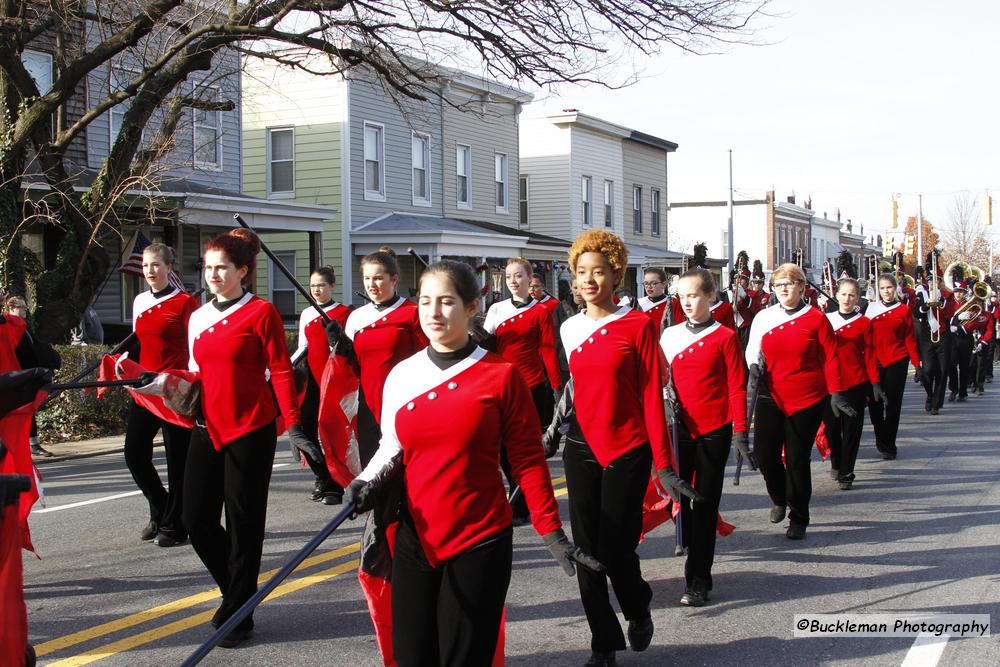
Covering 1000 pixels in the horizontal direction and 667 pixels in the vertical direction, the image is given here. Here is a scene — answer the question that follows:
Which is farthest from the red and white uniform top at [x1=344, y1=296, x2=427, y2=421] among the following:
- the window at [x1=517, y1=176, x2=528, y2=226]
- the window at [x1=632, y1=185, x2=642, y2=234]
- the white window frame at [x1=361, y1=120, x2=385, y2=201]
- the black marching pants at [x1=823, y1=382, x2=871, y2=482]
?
the window at [x1=632, y1=185, x2=642, y2=234]

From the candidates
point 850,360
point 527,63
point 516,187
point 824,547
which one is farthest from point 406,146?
point 824,547

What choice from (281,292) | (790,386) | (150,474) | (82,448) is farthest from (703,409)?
(281,292)

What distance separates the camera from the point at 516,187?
35.3 metres

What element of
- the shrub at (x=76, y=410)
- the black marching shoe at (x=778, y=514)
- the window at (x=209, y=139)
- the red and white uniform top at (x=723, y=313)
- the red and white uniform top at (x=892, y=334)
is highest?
the window at (x=209, y=139)

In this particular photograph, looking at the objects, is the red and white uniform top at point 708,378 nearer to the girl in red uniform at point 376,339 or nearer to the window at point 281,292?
the girl in red uniform at point 376,339

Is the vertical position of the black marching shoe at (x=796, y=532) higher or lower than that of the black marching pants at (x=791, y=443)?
lower

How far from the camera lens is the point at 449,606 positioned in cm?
372

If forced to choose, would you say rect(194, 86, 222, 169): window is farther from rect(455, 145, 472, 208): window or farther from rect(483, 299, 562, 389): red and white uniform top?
rect(483, 299, 562, 389): red and white uniform top

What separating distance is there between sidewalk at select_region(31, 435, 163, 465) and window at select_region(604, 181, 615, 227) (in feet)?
93.4

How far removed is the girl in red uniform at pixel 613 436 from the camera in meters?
5.18

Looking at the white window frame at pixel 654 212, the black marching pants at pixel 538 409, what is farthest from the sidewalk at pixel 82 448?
the white window frame at pixel 654 212

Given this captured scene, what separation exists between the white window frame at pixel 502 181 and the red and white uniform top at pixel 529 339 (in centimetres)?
2503

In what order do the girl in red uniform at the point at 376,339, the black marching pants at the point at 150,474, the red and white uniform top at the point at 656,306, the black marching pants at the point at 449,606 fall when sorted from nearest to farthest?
the black marching pants at the point at 449,606, the girl in red uniform at the point at 376,339, the black marching pants at the point at 150,474, the red and white uniform top at the point at 656,306

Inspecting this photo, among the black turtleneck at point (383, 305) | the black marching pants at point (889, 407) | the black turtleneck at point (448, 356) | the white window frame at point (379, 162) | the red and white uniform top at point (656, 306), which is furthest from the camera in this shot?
the white window frame at point (379, 162)
